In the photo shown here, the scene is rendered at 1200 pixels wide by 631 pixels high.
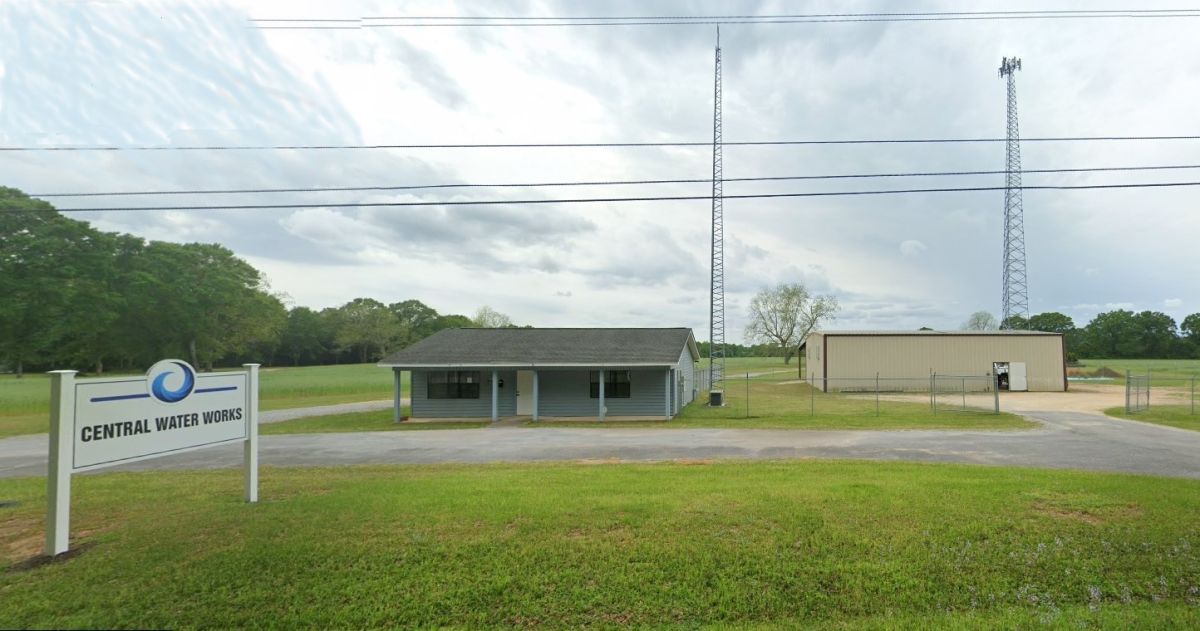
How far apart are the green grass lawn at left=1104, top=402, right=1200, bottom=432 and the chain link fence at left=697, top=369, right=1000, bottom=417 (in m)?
3.71

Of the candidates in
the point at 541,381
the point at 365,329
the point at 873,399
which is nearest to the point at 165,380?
the point at 541,381

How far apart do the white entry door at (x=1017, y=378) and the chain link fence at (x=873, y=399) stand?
135 centimetres

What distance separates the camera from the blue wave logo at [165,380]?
19.5 feet

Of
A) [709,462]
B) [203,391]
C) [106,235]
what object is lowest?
[709,462]

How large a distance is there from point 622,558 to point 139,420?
5.26 meters

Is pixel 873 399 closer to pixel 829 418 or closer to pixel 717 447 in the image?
pixel 829 418

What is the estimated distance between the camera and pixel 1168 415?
19.0 m

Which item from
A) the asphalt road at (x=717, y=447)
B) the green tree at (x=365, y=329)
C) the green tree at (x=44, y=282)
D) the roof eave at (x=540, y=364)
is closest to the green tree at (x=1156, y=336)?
the asphalt road at (x=717, y=447)

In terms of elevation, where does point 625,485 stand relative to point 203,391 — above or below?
below

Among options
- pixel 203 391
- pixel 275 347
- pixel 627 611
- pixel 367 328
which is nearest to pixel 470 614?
pixel 627 611

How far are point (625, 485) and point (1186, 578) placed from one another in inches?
221

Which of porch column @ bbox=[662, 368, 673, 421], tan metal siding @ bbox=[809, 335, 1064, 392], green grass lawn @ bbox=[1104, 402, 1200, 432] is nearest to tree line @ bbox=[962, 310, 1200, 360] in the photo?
tan metal siding @ bbox=[809, 335, 1064, 392]

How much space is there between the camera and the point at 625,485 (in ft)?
24.7

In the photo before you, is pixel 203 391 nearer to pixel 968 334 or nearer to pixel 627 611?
pixel 627 611
